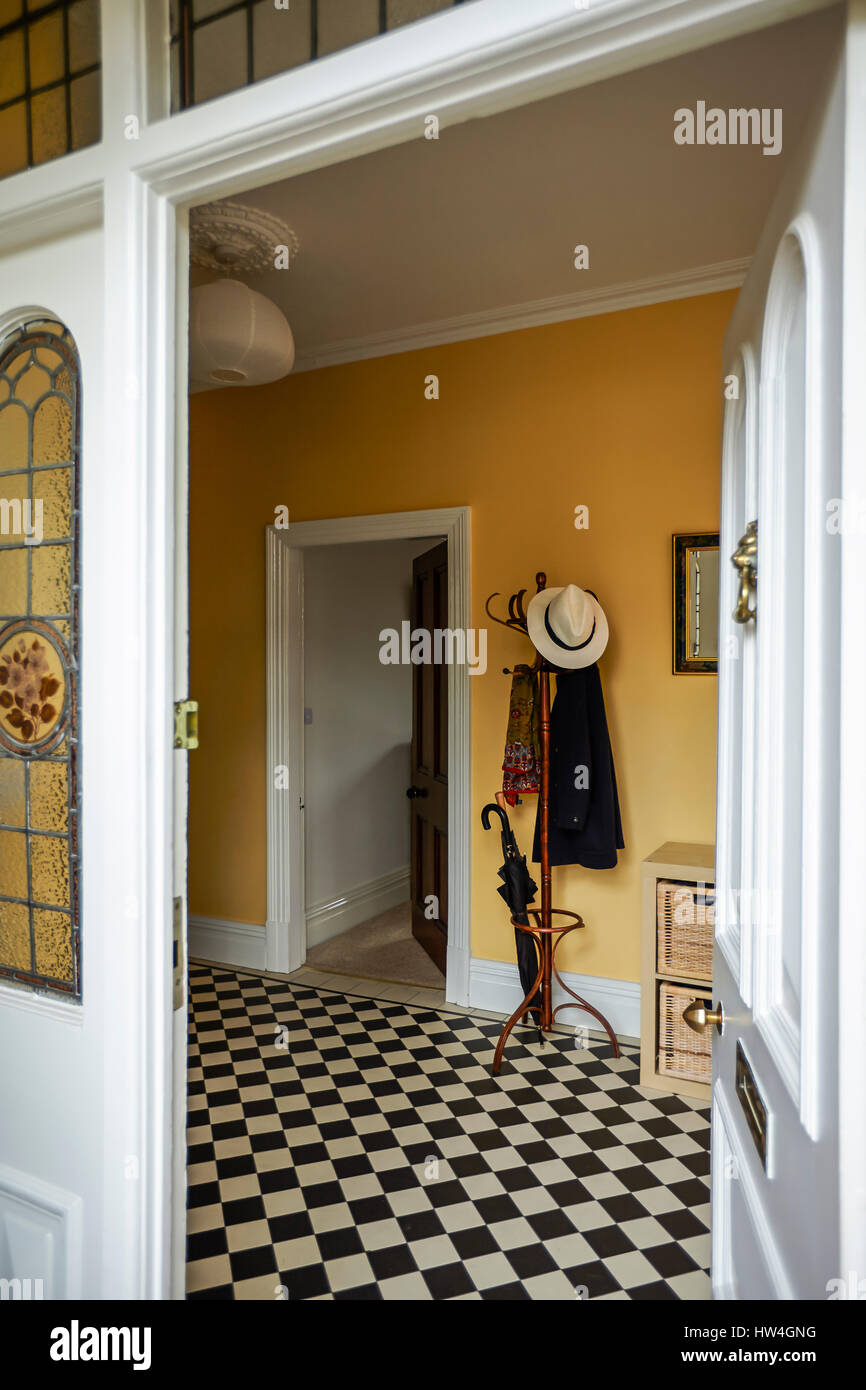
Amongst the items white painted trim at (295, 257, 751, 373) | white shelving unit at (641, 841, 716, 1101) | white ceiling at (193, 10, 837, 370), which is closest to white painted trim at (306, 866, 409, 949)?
white shelving unit at (641, 841, 716, 1101)

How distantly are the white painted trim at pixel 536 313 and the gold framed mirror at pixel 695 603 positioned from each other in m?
0.93

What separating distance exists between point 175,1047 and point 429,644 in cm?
302

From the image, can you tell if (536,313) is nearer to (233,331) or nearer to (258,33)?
(233,331)

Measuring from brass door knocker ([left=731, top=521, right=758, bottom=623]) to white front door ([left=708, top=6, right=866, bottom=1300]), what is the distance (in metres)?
0.02

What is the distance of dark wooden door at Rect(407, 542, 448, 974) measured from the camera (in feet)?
13.3

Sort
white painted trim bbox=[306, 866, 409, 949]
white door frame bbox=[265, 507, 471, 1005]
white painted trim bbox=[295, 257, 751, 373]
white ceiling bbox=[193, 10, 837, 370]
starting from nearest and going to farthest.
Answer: white ceiling bbox=[193, 10, 837, 370] → white painted trim bbox=[295, 257, 751, 373] → white door frame bbox=[265, 507, 471, 1005] → white painted trim bbox=[306, 866, 409, 949]

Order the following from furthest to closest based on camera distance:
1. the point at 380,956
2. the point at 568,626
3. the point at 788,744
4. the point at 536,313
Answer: the point at 380,956 → the point at 536,313 → the point at 568,626 → the point at 788,744

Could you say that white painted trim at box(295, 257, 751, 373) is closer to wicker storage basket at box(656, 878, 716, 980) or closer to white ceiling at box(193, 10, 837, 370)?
white ceiling at box(193, 10, 837, 370)

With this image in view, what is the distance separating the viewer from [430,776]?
4.27 meters

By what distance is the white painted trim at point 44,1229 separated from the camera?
4.01ft

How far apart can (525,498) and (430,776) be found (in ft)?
4.98

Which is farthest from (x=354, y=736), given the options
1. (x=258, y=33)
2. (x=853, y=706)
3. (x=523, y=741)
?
(x=853, y=706)

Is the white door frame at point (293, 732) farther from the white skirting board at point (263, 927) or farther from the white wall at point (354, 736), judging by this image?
the white wall at point (354, 736)
